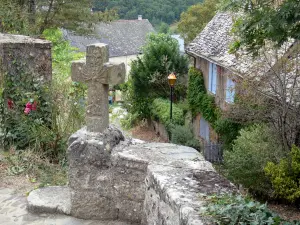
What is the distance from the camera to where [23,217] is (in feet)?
16.7

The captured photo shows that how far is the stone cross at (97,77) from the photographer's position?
15.6 feet

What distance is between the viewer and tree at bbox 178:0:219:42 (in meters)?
30.9

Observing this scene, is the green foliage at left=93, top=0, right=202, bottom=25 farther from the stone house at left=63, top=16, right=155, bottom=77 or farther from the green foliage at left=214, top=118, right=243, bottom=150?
the green foliage at left=214, top=118, right=243, bottom=150

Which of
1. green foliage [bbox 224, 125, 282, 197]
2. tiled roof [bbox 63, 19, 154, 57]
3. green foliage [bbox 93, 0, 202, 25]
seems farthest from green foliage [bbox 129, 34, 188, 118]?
green foliage [bbox 93, 0, 202, 25]

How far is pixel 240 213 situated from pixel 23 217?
113 inches

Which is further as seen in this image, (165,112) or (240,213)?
(165,112)

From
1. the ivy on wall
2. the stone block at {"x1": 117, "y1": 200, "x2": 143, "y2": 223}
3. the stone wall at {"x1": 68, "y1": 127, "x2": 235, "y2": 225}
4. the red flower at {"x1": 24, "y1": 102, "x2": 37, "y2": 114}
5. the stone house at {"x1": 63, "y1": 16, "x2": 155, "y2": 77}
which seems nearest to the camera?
the stone wall at {"x1": 68, "y1": 127, "x2": 235, "y2": 225}

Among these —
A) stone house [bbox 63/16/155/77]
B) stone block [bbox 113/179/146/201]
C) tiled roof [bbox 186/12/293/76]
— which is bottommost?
stone block [bbox 113/179/146/201]

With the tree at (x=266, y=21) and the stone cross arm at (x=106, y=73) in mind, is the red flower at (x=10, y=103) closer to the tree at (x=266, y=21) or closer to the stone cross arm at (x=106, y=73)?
the stone cross arm at (x=106, y=73)

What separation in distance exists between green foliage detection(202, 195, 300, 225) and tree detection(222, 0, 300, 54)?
219cm

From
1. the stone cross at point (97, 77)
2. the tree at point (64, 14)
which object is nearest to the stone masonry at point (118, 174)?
the stone cross at point (97, 77)

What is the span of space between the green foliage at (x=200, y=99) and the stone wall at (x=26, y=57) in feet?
37.7

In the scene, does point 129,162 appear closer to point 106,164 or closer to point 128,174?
point 128,174

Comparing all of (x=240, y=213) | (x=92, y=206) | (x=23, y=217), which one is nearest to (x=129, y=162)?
(x=92, y=206)
